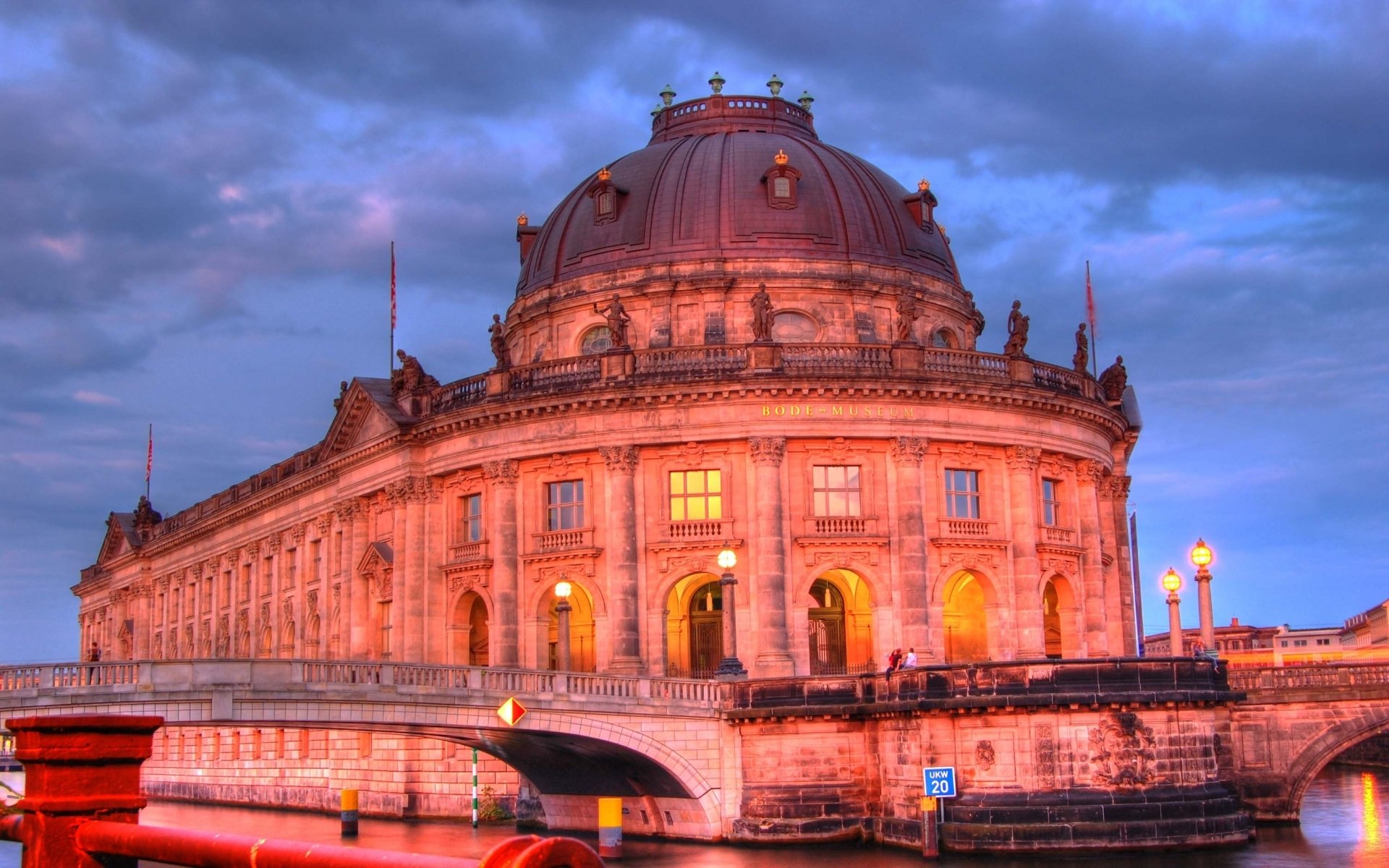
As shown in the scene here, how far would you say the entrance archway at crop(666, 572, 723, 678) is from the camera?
54625mm

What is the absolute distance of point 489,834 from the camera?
50.1 m

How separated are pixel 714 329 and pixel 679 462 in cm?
742

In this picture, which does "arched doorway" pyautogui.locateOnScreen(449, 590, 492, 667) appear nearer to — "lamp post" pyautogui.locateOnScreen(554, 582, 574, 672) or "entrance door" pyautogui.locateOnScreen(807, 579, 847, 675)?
"lamp post" pyautogui.locateOnScreen(554, 582, 574, 672)

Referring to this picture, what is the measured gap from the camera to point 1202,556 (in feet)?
134

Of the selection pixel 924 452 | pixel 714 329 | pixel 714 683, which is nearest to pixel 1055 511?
pixel 924 452

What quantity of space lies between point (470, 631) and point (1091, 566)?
22.4m

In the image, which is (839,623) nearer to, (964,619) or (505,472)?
(964,619)

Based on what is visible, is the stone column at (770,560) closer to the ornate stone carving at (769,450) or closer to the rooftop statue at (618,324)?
the ornate stone carving at (769,450)

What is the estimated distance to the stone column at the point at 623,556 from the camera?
5350 centimetres

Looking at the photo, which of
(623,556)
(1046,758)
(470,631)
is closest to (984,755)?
(1046,758)

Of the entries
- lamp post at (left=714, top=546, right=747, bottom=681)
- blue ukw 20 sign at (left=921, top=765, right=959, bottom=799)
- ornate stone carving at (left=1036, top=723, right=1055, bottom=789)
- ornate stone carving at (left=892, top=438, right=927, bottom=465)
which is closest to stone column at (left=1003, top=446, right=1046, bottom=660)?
ornate stone carving at (left=892, top=438, right=927, bottom=465)

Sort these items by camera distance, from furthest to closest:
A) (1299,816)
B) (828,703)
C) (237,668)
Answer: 1. (1299,816)
2. (828,703)
3. (237,668)

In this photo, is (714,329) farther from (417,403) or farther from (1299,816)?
(1299,816)

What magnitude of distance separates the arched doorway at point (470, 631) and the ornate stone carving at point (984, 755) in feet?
72.3
